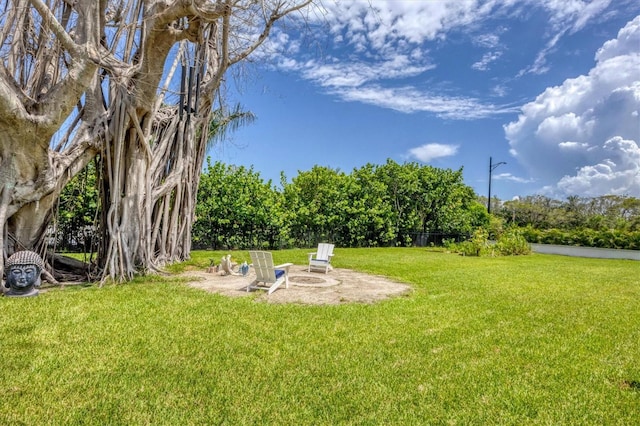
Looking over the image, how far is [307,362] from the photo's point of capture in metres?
3.20

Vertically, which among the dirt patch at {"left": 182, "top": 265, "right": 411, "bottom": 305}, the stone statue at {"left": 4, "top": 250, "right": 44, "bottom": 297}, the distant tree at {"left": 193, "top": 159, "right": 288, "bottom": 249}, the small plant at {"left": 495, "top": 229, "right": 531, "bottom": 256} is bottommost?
the dirt patch at {"left": 182, "top": 265, "right": 411, "bottom": 305}

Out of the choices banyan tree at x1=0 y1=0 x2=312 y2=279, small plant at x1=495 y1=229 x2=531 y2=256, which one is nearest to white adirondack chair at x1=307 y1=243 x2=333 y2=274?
banyan tree at x1=0 y1=0 x2=312 y2=279

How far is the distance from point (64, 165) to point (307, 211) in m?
11.1

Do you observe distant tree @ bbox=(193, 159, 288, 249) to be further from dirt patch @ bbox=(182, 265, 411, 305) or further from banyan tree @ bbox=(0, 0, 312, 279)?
dirt patch @ bbox=(182, 265, 411, 305)

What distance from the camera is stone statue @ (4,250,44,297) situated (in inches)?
199

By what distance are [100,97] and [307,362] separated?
6.20 meters

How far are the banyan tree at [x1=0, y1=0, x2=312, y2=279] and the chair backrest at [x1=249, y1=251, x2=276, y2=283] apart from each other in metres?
2.35

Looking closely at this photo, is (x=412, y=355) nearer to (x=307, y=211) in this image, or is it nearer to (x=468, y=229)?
(x=307, y=211)

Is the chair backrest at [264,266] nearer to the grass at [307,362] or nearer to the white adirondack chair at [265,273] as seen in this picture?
the white adirondack chair at [265,273]

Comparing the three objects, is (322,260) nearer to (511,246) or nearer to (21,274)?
(21,274)

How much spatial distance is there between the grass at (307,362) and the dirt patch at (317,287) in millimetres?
505

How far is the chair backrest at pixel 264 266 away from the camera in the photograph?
19.8 ft

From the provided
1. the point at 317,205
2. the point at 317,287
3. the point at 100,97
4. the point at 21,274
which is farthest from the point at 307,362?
the point at 317,205

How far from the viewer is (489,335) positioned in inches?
163
